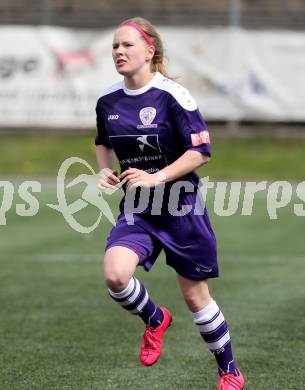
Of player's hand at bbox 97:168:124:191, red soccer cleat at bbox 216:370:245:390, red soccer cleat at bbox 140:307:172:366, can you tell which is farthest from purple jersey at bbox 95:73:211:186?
red soccer cleat at bbox 216:370:245:390

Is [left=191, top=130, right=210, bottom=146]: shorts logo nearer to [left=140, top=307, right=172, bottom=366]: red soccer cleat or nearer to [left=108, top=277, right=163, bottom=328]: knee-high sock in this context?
[left=108, top=277, right=163, bottom=328]: knee-high sock

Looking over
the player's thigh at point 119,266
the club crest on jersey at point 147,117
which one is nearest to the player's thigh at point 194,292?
the player's thigh at point 119,266

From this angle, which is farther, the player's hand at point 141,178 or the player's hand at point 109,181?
the player's hand at point 109,181

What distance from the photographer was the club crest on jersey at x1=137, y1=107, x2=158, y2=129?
17.4 ft

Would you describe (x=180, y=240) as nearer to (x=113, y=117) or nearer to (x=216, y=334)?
(x=216, y=334)

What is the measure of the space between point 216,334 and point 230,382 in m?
0.26

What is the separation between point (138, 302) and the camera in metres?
5.42

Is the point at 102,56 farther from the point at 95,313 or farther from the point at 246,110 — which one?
the point at 95,313

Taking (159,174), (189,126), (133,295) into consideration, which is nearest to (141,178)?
(159,174)

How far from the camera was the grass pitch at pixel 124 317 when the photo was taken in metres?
5.84

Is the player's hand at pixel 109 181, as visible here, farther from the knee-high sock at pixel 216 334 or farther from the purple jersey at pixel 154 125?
the knee-high sock at pixel 216 334

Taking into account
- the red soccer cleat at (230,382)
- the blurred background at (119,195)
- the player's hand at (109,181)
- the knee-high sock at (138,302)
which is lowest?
the blurred background at (119,195)

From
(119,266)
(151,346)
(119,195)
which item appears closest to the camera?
(119,266)

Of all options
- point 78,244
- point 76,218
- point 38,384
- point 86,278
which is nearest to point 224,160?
point 76,218
